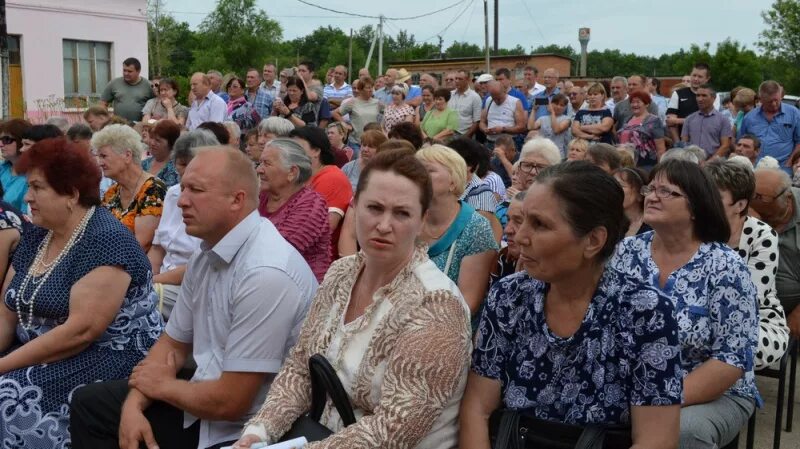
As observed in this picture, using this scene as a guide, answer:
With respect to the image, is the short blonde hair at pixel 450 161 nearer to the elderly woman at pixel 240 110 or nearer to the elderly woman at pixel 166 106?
the elderly woman at pixel 240 110

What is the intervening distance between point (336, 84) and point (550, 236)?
12.2 m

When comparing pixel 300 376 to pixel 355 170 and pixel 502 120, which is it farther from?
pixel 502 120

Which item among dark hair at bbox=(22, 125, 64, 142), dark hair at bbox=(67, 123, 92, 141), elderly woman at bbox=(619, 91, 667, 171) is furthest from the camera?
elderly woman at bbox=(619, 91, 667, 171)

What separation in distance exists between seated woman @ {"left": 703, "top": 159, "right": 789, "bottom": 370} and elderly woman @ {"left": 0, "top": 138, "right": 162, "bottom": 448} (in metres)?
2.74

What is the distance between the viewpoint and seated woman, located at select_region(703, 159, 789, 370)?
3.79 metres

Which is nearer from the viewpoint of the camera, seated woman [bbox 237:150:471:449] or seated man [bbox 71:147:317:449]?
seated woman [bbox 237:150:471:449]

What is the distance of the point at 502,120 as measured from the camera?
11242mm

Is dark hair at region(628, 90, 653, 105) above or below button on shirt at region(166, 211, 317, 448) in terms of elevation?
above

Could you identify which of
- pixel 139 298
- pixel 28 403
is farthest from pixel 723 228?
pixel 28 403

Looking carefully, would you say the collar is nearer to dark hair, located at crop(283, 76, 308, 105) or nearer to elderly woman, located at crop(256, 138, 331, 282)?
elderly woman, located at crop(256, 138, 331, 282)

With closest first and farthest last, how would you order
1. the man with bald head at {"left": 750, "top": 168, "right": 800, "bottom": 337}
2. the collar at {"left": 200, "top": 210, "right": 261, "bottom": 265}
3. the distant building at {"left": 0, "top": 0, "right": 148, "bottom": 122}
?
the collar at {"left": 200, "top": 210, "right": 261, "bottom": 265}, the man with bald head at {"left": 750, "top": 168, "right": 800, "bottom": 337}, the distant building at {"left": 0, "top": 0, "right": 148, "bottom": 122}

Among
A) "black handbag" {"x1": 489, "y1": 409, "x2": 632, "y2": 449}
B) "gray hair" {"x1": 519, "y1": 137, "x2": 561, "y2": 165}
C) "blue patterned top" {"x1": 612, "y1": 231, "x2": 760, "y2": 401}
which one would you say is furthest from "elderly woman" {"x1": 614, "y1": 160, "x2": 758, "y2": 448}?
"gray hair" {"x1": 519, "y1": 137, "x2": 561, "y2": 165}

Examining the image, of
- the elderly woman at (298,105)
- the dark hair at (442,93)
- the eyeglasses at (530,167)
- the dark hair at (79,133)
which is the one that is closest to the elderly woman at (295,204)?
the eyeglasses at (530,167)

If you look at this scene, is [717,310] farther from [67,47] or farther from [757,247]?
[67,47]
